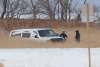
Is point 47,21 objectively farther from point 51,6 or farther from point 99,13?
point 99,13

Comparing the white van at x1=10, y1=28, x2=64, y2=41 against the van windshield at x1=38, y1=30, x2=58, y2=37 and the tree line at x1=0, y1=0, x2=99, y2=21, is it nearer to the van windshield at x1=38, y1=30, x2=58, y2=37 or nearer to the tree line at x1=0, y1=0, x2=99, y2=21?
the van windshield at x1=38, y1=30, x2=58, y2=37

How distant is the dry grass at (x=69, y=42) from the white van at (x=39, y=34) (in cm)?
36

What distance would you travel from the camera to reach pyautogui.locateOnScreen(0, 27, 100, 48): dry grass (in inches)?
901

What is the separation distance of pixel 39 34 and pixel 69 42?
2592 mm

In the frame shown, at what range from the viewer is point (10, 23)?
1039 inches

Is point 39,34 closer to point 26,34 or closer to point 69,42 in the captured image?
point 26,34

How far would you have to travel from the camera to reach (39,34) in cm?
2280

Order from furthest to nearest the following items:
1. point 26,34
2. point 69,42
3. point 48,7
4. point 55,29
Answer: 1. point 48,7
2. point 55,29
3. point 69,42
4. point 26,34
